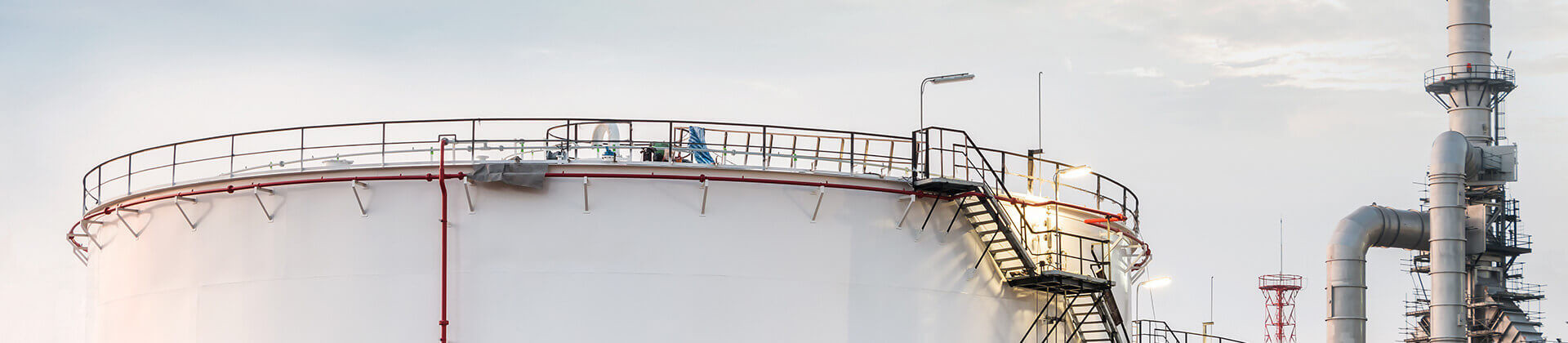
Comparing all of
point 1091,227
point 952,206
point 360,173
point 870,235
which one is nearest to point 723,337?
point 870,235

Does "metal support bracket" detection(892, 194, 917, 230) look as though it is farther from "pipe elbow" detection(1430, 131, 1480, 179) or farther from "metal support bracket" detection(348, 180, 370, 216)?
"pipe elbow" detection(1430, 131, 1480, 179)

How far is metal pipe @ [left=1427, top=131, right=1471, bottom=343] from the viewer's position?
132 ft

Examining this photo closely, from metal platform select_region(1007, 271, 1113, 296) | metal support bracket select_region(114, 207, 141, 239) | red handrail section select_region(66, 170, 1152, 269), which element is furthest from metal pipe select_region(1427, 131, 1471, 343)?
metal support bracket select_region(114, 207, 141, 239)

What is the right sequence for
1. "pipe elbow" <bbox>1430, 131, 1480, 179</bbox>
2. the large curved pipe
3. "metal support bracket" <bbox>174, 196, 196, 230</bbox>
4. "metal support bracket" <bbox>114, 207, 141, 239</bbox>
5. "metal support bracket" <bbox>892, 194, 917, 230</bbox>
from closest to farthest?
"metal support bracket" <bbox>892, 194, 917, 230</bbox>
"metal support bracket" <bbox>174, 196, 196, 230</bbox>
"metal support bracket" <bbox>114, 207, 141, 239</bbox>
the large curved pipe
"pipe elbow" <bbox>1430, 131, 1480, 179</bbox>

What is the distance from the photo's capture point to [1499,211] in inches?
1729

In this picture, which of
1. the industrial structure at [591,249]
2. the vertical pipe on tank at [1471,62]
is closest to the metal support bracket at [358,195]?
the industrial structure at [591,249]

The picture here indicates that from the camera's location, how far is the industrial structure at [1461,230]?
39.6 meters

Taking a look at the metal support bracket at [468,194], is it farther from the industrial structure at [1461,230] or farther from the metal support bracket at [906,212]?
the industrial structure at [1461,230]

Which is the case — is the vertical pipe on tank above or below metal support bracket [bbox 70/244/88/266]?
above

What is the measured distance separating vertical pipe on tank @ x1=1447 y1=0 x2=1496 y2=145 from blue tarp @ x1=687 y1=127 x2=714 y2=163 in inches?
1068

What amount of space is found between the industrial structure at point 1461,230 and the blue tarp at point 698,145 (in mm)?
21545

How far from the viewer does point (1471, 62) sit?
1710 inches

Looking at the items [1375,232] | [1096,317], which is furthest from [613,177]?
[1375,232]

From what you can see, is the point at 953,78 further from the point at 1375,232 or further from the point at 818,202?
the point at 1375,232
